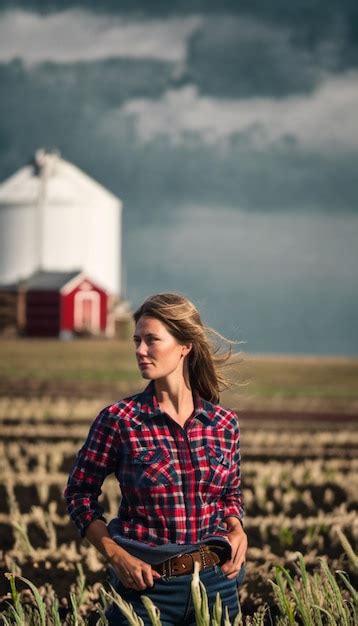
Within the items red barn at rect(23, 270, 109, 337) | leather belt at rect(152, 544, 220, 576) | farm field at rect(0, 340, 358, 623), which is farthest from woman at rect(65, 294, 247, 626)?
red barn at rect(23, 270, 109, 337)

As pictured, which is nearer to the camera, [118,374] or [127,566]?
[127,566]

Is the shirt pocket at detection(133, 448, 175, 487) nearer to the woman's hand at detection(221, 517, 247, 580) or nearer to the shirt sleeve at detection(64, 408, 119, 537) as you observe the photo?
the shirt sleeve at detection(64, 408, 119, 537)

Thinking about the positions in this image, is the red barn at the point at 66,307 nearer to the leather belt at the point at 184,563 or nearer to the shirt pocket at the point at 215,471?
the shirt pocket at the point at 215,471

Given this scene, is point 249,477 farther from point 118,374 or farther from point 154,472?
point 118,374

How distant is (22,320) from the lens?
147ft

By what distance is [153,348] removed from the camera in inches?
143

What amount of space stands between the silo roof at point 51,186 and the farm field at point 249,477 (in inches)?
791

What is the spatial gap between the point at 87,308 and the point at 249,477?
34.1m

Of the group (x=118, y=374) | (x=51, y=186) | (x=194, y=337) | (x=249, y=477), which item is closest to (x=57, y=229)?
(x=51, y=186)

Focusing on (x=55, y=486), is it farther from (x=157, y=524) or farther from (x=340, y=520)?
(x=157, y=524)

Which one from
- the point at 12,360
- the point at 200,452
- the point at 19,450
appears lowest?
the point at 12,360

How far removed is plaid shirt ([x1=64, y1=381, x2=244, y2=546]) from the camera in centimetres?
354

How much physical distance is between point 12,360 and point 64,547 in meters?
29.2

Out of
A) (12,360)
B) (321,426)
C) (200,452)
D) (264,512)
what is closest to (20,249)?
(12,360)
